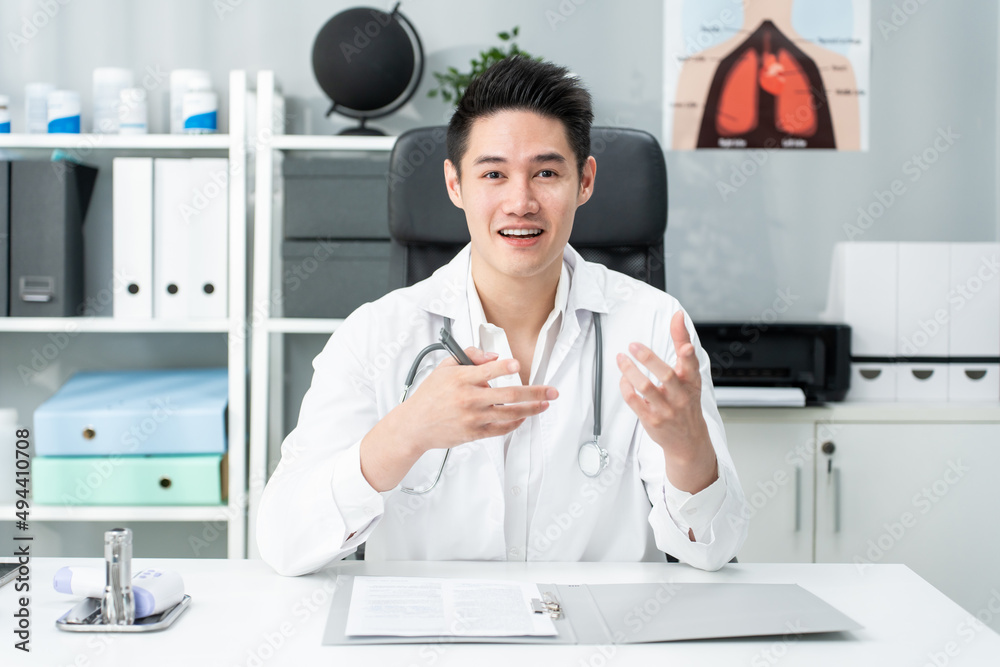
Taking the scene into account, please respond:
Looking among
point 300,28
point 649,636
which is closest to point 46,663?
point 649,636

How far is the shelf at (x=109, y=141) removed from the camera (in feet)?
6.32

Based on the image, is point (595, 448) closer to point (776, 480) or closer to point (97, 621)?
point (97, 621)

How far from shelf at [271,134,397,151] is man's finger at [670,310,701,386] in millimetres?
1227

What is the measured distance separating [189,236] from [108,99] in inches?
17.4

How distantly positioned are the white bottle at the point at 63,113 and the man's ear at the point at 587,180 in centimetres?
140

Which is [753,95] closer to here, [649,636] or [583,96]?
[583,96]

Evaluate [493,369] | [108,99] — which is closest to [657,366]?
[493,369]

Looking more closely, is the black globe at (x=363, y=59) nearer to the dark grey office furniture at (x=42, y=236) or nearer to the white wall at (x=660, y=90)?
the white wall at (x=660, y=90)

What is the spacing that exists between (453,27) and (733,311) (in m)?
1.15

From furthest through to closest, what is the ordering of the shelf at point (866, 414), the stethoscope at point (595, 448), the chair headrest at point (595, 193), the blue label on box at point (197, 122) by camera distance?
the blue label on box at point (197, 122) < the shelf at point (866, 414) < the chair headrest at point (595, 193) < the stethoscope at point (595, 448)

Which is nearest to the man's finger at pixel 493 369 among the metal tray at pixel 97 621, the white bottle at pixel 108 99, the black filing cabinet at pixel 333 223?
the metal tray at pixel 97 621

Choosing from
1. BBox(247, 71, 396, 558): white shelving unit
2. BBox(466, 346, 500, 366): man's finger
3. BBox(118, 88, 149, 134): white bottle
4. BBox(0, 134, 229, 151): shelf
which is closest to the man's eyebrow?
BBox(466, 346, 500, 366): man's finger

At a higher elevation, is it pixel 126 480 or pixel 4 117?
pixel 4 117

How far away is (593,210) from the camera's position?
1.43 meters
